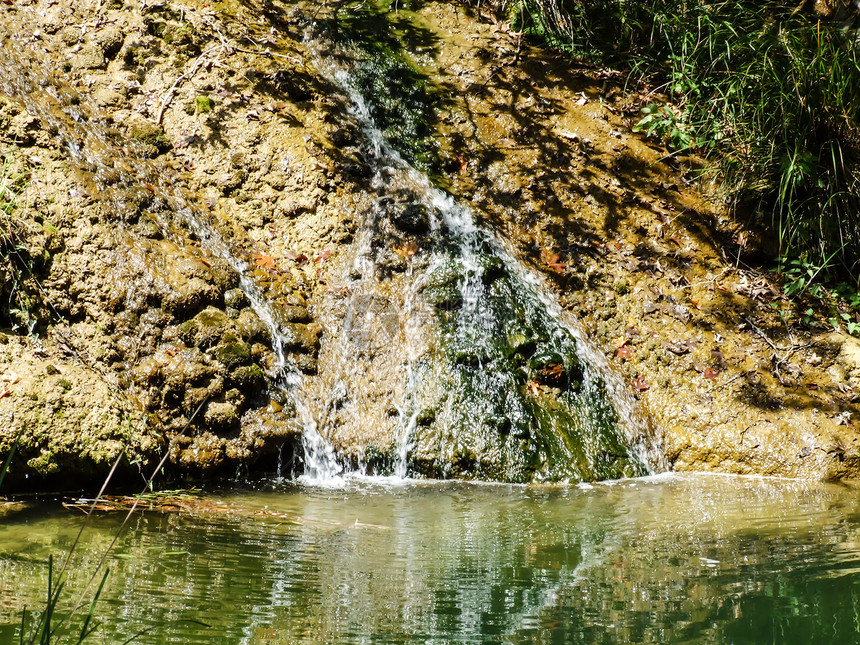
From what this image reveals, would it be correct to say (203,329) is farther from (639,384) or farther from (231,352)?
(639,384)

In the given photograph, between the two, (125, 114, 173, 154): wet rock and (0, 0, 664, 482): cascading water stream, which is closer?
(0, 0, 664, 482): cascading water stream

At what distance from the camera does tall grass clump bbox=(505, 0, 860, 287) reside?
6.34 metres

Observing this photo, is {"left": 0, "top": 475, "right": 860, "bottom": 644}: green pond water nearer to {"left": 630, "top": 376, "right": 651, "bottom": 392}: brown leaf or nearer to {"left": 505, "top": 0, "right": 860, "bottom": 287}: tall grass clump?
{"left": 630, "top": 376, "right": 651, "bottom": 392}: brown leaf

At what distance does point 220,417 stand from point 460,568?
2333mm

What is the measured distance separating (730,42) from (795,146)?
180 centimetres

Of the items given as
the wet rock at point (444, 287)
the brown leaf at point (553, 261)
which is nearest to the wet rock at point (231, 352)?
the wet rock at point (444, 287)

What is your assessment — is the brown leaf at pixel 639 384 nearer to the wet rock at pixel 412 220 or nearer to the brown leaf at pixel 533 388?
the brown leaf at pixel 533 388

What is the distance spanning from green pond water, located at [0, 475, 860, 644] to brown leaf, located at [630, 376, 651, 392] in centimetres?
137

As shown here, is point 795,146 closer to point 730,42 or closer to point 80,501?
point 730,42

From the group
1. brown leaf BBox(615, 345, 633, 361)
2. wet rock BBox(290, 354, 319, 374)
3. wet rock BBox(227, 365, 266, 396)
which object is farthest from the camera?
brown leaf BBox(615, 345, 633, 361)

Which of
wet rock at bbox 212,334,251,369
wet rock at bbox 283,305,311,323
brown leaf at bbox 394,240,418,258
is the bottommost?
wet rock at bbox 212,334,251,369

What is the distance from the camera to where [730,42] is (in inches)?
296

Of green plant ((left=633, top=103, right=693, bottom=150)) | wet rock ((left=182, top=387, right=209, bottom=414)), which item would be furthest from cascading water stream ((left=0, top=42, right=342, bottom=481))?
green plant ((left=633, top=103, right=693, bottom=150))

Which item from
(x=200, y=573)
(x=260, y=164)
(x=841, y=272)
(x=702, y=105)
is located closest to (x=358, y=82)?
(x=260, y=164)
